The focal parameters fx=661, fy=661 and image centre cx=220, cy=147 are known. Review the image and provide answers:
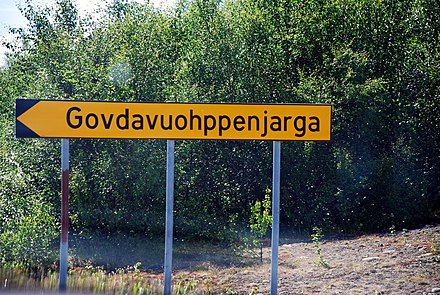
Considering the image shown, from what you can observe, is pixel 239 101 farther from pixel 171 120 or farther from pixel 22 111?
pixel 22 111

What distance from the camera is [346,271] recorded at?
7711mm

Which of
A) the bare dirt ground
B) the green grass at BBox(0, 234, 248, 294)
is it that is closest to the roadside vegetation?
the green grass at BBox(0, 234, 248, 294)

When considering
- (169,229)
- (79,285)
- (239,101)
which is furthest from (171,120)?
(239,101)

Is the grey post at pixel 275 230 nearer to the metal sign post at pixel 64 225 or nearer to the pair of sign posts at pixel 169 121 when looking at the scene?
the pair of sign posts at pixel 169 121

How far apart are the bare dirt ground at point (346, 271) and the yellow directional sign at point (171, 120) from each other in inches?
79.4

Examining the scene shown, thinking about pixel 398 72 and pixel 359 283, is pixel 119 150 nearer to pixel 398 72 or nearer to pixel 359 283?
pixel 359 283

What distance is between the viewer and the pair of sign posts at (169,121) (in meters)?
5.80

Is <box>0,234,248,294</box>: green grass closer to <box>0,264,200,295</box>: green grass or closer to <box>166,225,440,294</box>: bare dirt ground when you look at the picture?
<box>0,264,200,295</box>: green grass

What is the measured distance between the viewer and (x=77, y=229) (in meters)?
10.0

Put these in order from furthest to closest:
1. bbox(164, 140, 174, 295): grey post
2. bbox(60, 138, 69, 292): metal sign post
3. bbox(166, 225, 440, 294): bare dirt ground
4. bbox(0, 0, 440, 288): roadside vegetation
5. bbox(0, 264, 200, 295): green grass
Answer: bbox(0, 0, 440, 288): roadside vegetation, bbox(166, 225, 440, 294): bare dirt ground, bbox(164, 140, 174, 295): grey post, bbox(60, 138, 69, 292): metal sign post, bbox(0, 264, 200, 295): green grass

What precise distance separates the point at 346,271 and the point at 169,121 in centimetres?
313

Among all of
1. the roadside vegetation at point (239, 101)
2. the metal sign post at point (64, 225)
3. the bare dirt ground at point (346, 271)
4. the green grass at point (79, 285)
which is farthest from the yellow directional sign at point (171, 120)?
the roadside vegetation at point (239, 101)

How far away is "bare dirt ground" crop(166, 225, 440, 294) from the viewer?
7.00 meters

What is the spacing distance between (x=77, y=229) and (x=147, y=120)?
15.2 feet
